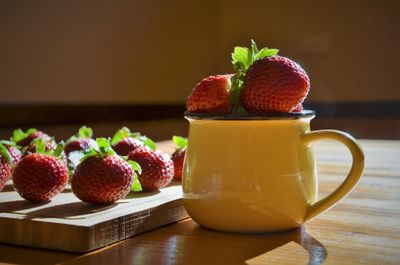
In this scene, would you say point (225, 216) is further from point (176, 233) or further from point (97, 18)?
point (97, 18)

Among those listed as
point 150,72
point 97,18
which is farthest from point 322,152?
point 150,72

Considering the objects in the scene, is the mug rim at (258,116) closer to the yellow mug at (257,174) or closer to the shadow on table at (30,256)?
the yellow mug at (257,174)

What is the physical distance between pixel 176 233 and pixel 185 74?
402cm

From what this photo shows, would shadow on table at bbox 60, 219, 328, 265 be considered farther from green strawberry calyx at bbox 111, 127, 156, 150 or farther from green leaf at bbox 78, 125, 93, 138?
green leaf at bbox 78, 125, 93, 138

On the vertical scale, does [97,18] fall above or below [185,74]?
above

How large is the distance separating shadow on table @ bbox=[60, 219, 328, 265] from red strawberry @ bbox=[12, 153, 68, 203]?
0.15 meters

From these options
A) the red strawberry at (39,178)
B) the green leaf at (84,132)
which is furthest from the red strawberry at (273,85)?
the green leaf at (84,132)

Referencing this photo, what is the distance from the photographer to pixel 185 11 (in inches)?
181

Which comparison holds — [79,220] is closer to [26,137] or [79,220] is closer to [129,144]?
[129,144]

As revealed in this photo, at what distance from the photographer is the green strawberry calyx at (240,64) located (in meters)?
0.64

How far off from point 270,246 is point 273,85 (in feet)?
0.51

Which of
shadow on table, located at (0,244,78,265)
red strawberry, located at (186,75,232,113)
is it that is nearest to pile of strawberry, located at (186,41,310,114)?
red strawberry, located at (186,75,232,113)

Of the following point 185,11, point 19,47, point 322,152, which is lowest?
point 322,152

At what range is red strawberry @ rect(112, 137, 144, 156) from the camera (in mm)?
901
